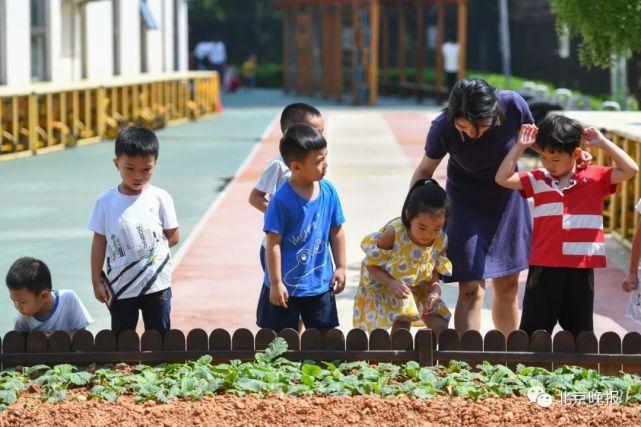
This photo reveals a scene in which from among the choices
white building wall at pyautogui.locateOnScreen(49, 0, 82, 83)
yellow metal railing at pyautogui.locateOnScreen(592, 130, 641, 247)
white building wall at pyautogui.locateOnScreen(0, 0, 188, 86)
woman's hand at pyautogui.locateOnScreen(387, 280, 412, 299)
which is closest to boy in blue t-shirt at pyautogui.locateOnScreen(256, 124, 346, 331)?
woman's hand at pyautogui.locateOnScreen(387, 280, 412, 299)

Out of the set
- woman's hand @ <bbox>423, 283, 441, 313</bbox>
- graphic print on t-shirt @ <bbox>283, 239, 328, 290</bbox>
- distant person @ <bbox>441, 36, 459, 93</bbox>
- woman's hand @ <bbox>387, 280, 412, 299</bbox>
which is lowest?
woman's hand @ <bbox>423, 283, 441, 313</bbox>

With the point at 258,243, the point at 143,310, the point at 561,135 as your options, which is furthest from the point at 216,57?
the point at 561,135

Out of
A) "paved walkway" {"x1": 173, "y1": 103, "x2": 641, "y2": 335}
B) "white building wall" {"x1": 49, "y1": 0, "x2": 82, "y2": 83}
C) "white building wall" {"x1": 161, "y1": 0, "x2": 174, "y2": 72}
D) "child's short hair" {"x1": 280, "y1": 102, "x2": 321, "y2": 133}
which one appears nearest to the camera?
"child's short hair" {"x1": 280, "y1": 102, "x2": 321, "y2": 133}

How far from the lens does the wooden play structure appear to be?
36.1 meters

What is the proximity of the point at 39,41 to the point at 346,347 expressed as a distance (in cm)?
1789

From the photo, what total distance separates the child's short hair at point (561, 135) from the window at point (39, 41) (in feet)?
57.7

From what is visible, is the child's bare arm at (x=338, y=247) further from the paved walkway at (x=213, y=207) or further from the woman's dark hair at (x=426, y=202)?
the paved walkway at (x=213, y=207)

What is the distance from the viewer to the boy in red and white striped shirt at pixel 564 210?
610 centimetres

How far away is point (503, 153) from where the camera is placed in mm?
6352

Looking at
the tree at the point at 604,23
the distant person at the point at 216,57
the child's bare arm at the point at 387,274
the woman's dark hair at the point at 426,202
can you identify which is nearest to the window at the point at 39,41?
the tree at the point at 604,23

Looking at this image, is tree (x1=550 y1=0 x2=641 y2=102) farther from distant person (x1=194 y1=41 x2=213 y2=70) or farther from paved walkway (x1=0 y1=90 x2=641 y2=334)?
distant person (x1=194 y1=41 x2=213 y2=70)

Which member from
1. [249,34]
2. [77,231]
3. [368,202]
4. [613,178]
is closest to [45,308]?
[613,178]

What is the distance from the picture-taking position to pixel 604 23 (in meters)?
13.1

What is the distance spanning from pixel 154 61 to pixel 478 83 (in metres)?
27.4
